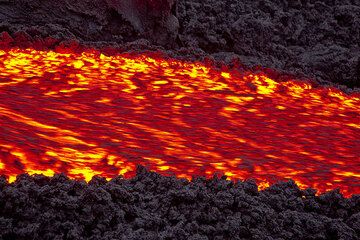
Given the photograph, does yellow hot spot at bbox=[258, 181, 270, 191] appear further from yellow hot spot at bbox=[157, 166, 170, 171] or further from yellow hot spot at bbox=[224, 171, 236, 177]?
yellow hot spot at bbox=[157, 166, 170, 171]

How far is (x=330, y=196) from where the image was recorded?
1716 mm

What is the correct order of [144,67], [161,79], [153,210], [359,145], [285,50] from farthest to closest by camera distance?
[285,50]
[144,67]
[161,79]
[359,145]
[153,210]

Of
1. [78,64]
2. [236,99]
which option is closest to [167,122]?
[236,99]

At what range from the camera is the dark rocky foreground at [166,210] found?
146 cm

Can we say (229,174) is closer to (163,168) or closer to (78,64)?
(163,168)

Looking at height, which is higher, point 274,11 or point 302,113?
point 274,11

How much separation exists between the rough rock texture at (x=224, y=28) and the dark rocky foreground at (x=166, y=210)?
2321 mm

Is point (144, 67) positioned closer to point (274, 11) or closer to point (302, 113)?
point (302, 113)

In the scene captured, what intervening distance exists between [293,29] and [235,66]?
886 mm

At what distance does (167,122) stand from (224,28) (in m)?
1.89

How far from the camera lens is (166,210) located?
1.59 meters

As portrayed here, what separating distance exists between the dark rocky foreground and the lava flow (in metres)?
0.32

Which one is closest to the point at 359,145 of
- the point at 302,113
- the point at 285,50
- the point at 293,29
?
the point at 302,113

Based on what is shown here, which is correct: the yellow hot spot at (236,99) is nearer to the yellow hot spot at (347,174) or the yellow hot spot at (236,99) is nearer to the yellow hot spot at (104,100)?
the yellow hot spot at (104,100)
